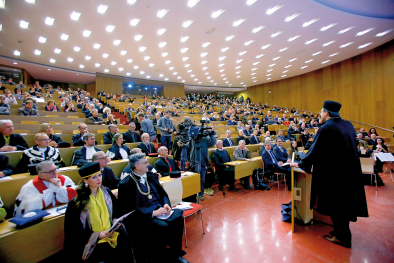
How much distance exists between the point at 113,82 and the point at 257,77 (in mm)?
12862

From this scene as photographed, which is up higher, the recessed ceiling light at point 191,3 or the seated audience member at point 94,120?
the recessed ceiling light at point 191,3

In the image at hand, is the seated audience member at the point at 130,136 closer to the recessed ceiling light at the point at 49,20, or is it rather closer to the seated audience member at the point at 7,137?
the seated audience member at the point at 7,137

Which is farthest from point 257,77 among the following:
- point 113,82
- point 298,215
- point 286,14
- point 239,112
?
point 298,215

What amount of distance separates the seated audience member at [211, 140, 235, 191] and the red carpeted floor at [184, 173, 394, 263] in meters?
0.80

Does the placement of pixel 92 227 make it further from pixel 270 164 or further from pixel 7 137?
pixel 270 164

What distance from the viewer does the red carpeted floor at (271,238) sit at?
1.99 metres

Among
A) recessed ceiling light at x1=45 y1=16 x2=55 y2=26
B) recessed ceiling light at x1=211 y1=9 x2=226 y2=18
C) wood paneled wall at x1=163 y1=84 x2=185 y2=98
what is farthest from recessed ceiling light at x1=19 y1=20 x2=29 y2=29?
wood paneled wall at x1=163 y1=84 x2=185 y2=98

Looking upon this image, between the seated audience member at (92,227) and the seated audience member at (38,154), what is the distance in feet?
4.86

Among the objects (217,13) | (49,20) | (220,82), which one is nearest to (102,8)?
(49,20)

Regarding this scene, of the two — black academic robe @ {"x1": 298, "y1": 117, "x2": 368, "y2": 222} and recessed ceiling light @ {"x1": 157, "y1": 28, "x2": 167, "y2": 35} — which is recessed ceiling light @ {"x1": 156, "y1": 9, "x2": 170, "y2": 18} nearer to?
recessed ceiling light @ {"x1": 157, "y1": 28, "x2": 167, "y2": 35}

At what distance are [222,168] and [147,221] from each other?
261 centimetres

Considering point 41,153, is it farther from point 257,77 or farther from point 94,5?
point 257,77

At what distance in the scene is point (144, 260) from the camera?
1851 mm

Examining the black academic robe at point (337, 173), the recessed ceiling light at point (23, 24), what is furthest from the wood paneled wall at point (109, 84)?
the black academic robe at point (337, 173)
